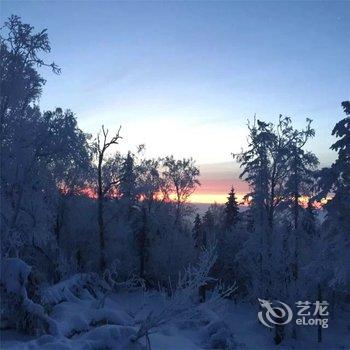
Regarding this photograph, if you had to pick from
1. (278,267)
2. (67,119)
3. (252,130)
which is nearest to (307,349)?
(278,267)

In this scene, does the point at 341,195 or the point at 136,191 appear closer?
the point at 341,195

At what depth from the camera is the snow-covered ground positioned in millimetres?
12477

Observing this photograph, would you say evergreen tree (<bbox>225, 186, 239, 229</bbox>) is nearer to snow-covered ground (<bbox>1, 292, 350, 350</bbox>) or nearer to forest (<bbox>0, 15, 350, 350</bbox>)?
forest (<bbox>0, 15, 350, 350</bbox>)

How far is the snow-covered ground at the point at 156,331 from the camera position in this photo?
12477 mm

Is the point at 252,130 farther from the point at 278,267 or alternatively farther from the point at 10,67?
the point at 10,67

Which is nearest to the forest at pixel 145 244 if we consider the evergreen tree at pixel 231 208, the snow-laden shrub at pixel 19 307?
the snow-laden shrub at pixel 19 307

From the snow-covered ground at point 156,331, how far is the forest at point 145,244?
0.07 m

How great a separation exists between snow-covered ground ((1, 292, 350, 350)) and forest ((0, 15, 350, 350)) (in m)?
0.07

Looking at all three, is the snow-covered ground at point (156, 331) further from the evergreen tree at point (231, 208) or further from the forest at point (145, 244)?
the evergreen tree at point (231, 208)

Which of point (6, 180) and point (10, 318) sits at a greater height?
point (6, 180)

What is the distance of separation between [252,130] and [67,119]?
14.7 m

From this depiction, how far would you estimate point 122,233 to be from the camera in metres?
38.2

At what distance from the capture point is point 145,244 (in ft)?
131

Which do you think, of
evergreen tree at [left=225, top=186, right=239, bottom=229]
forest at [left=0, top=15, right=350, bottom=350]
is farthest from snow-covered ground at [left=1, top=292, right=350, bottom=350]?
evergreen tree at [left=225, top=186, right=239, bottom=229]
